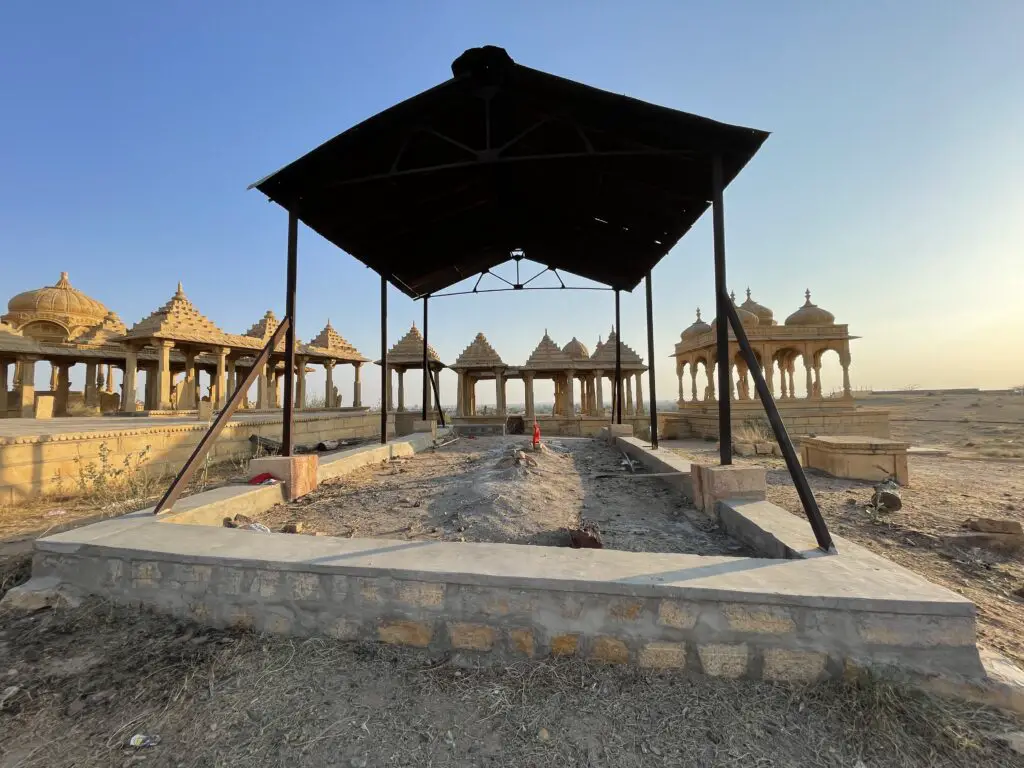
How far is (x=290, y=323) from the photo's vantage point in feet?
17.0

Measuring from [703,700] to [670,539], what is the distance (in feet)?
6.22

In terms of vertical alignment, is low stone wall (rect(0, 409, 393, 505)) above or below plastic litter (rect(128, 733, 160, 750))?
above

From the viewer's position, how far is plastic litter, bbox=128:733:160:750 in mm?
1875

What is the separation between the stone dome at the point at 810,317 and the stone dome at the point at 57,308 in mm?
39217

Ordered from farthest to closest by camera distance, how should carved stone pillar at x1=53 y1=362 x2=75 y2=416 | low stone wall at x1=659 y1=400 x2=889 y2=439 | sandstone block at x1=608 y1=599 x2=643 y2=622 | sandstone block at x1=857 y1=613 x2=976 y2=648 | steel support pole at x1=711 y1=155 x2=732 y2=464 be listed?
1. carved stone pillar at x1=53 y1=362 x2=75 y2=416
2. low stone wall at x1=659 y1=400 x2=889 y2=439
3. steel support pole at x1=711 y1=155 x2=732 y2=464
4. sandstone block at x1=608 y1=599 x2=643 y2=622
5. sandstone block at x1=857 y1=613 x2=976 y2=648

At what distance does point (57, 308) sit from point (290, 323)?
29630mm

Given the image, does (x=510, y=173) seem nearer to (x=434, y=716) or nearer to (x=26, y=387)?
(x=434, y=716)

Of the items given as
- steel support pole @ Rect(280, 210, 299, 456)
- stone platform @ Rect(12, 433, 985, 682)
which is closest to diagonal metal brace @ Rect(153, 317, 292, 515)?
steel support pole @ Rect(280, 210, 299, 456)

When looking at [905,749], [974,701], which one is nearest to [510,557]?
[905,749]

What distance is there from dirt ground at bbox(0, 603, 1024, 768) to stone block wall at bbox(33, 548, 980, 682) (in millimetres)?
106

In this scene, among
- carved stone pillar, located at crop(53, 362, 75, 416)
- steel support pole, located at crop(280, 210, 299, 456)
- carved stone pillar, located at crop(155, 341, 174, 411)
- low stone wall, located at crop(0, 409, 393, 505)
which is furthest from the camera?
carved stone pillar, located at crop(53, 362, 75, 416)

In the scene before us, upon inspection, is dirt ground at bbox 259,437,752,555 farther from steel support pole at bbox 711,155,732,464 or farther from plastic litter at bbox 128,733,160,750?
plastic litter at bbox 128,733,160,750

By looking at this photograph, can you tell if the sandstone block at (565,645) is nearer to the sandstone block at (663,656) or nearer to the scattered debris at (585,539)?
the sandstone block at (663,656)

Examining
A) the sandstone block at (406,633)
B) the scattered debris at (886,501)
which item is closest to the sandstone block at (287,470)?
the sandstone block at (406,633)
